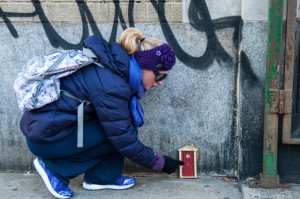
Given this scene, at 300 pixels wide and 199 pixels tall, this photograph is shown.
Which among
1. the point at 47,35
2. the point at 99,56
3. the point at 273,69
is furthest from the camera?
the point at 47,35

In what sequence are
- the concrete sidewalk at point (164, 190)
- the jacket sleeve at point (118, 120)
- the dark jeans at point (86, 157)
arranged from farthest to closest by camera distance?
the concrete sidewalk at point (164, 190) < the dark jeans at point (86, 157) < the jacket sleeve at point (118, 120)

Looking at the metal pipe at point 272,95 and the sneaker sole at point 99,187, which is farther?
the sneaker sole at point 99,187

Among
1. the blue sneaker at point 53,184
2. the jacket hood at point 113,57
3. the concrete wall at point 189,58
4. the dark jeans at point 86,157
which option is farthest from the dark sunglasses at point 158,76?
the blue sneaker at point 53,184

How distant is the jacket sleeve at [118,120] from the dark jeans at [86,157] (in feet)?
0.60

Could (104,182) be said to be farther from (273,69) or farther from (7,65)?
(273,69)

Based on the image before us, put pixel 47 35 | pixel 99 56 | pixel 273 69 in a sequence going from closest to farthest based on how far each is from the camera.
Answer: pixel 99 56 < pixel 273 69 < pixel 47 35

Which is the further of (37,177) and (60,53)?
(37,177)

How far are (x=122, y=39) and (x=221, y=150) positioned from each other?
124 centimetres

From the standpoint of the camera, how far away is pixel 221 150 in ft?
12.9

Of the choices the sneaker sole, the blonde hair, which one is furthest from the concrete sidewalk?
the blonde hair

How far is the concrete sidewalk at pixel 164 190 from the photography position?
3633mm

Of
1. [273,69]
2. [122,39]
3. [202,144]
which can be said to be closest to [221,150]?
[202,144]

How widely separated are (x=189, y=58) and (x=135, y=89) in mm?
617

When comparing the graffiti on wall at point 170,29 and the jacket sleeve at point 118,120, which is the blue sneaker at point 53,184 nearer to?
the jacket sleeve at point 118,120
